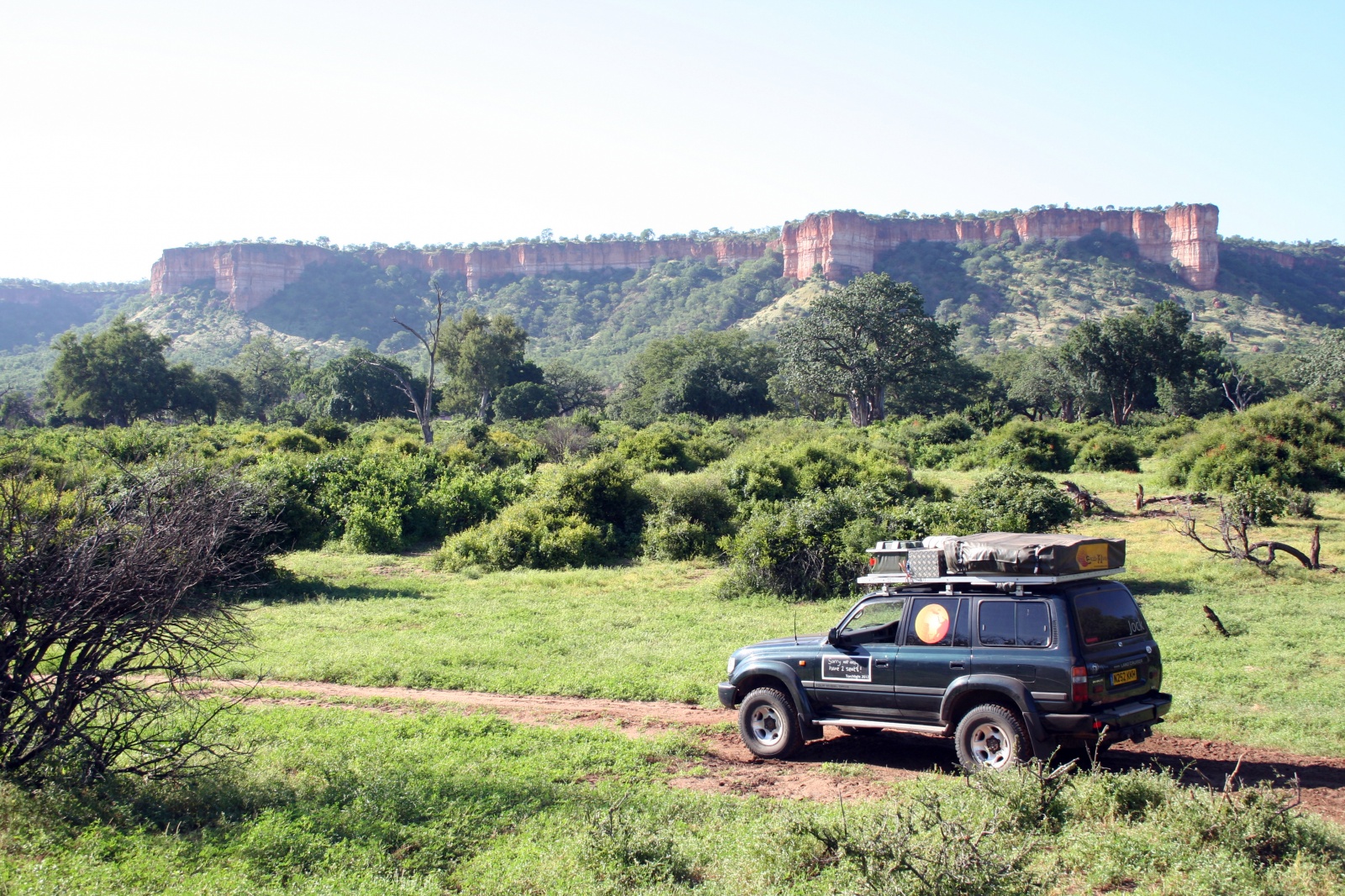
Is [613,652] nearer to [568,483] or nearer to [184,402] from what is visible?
[568,483]

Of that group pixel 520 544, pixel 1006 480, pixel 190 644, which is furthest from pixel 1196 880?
pixel 520 544

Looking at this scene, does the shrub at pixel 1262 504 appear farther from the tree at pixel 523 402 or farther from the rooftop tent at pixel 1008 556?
the tree at pixel 523 402

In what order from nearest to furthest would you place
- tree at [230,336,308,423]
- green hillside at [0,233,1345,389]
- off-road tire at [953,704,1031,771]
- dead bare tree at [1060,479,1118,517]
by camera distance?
1. off-road tire at [953,704,1031,771]
2. dead bare tree at [1060,479,1118,517]
3. tree at [230,336,308,423]
4. green hillside at [0,233,1345,389]

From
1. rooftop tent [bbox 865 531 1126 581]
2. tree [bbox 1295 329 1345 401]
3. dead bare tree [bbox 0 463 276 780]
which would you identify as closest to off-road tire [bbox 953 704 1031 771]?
rooftop tent [bbox 865 531 1126 581]

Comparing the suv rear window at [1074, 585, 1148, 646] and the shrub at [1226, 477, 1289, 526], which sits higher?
the suv rear window at [1074, 585, 1148, 646]

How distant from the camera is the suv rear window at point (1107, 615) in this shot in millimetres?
6680

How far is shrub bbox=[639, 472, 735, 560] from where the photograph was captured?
67.7 feet

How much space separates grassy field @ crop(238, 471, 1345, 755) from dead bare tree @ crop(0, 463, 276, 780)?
4.05 metres

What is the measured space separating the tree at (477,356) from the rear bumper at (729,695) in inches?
1999

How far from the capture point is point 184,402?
53.4 meters

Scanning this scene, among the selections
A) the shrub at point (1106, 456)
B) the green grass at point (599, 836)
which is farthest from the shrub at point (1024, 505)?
the shrub at point (1106, 456)

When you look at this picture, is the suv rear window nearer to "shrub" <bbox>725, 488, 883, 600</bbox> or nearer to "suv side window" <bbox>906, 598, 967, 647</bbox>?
"suv side window" <bbox>906, 598, 967, 647</bbox>

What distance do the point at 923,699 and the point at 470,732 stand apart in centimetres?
420

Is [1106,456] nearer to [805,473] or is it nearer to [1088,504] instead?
[1088,504]
